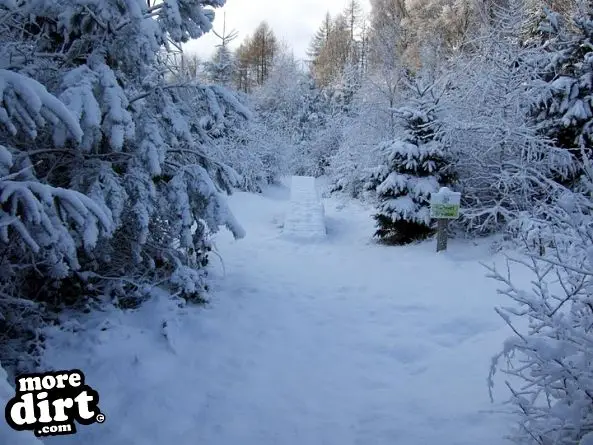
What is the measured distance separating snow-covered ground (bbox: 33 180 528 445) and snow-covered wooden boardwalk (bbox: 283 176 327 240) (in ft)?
7.81

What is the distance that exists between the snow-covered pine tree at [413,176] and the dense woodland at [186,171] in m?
0.03

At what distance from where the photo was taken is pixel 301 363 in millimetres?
3668

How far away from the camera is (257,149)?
16734 mm


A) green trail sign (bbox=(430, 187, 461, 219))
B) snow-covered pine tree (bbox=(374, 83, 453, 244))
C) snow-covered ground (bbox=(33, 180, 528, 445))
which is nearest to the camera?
snow-covered ground (bbox=(33, 180, 528, 445))

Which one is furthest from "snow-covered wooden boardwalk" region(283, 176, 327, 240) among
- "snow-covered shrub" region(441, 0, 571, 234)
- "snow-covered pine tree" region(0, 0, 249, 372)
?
"snow-covered pine tree" region(0, 0, 249, 372)

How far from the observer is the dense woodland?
2291 millimetres

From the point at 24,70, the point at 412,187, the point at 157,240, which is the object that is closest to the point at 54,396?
the point at 24,70

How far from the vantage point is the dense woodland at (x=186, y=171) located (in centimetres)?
229

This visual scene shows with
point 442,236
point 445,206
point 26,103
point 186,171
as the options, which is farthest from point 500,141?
point 26,103

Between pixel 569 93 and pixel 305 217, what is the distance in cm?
492

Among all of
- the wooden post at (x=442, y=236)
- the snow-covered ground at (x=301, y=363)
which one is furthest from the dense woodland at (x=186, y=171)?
the wooden post at (x=442, y=236)

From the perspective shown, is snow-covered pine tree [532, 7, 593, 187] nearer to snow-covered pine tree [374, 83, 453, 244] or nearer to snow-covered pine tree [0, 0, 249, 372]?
snow-covered pine tree [374, 83, 453, 244]

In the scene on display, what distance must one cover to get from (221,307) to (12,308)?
1.90 m

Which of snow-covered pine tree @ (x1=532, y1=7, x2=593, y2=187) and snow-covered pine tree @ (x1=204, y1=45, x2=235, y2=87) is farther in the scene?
snow-covered pine tree @ (x1=204, y1=45, x2=235, y2=87)
